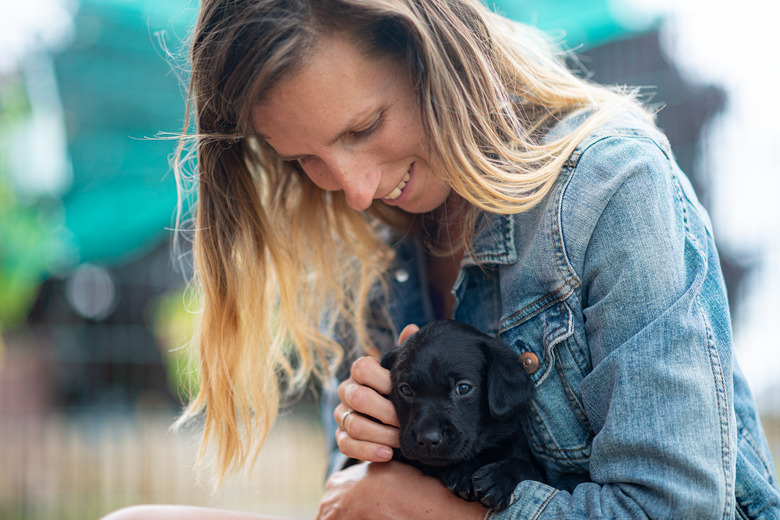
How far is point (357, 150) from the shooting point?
193 centimetres

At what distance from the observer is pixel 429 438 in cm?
178

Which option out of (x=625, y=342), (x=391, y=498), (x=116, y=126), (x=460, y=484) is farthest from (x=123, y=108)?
(x=625, y=342)

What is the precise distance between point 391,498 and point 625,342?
723 mm

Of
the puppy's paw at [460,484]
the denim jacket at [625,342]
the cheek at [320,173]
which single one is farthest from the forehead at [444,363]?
the cheek at [320,173]

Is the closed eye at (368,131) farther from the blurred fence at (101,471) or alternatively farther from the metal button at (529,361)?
the blurred fence at (101,471)

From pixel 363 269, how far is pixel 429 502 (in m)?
1.04

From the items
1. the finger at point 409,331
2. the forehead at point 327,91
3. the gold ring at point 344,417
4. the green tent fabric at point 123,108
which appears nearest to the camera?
the forehead at point 327,91

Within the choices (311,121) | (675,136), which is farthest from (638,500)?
(675,136)

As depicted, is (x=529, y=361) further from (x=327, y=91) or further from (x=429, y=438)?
(x=327, y=91)

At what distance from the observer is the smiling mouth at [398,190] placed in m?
2.09

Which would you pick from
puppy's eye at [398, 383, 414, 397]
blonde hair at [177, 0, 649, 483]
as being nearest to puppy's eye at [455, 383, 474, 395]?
puppy's eye at [398, 383, 414, 397]

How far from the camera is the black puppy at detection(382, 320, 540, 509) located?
181 cm

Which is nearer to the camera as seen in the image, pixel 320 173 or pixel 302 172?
pixel 320 173

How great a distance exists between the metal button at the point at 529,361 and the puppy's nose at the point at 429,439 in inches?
11.4
